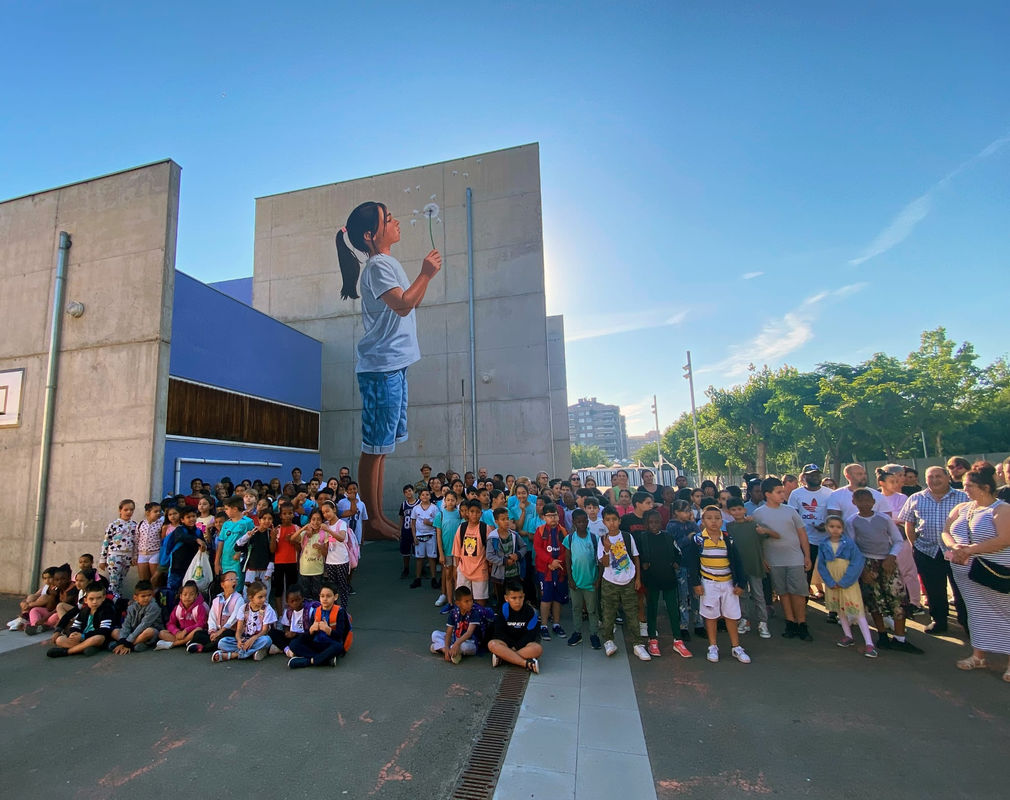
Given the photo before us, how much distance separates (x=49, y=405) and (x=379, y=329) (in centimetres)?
810

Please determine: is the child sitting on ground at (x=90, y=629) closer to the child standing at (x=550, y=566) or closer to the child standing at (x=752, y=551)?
the child standing at (x=550, y=566)

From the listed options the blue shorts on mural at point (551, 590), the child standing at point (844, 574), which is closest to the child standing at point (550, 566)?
the blue shorts on mural at point (551, 590)

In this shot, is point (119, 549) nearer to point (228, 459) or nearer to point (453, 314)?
point (228, 459)

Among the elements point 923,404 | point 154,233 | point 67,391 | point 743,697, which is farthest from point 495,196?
point 923,404

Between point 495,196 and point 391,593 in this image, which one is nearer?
point 391,593

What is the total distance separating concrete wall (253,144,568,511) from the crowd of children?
718cm

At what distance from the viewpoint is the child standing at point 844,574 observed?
216 inches

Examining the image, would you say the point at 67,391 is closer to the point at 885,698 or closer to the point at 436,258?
the point at 436,258

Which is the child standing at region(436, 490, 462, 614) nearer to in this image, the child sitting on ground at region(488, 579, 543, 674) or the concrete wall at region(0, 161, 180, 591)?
the child sitting on ground at region(488, 579, 543, 674)

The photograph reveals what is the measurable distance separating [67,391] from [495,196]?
11.8 metres

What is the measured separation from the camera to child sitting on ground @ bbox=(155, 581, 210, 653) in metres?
5.92

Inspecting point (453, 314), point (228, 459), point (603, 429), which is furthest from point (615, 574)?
point (603, 429)

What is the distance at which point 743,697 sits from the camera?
4352 millimetres

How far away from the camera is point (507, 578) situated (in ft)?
20.5
